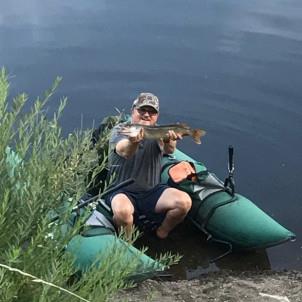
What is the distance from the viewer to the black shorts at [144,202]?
6438 millimetres

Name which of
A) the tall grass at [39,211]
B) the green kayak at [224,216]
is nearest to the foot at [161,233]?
the green kayak at [224,216]

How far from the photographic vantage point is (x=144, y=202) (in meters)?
6.48

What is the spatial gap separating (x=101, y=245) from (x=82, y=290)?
261cm

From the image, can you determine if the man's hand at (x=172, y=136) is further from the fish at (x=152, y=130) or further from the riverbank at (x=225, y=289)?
the riverbank at (x=225, y=289)

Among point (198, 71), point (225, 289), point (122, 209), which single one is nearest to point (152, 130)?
point (122, 209)

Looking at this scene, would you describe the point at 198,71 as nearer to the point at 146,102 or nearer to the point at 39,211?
the point at 146,102

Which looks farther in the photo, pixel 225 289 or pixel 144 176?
pixel 144 176

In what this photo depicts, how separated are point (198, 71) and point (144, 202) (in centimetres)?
552

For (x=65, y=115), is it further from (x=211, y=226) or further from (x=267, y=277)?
(x=267, y=277)

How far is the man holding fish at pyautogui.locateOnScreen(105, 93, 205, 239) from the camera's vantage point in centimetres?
618

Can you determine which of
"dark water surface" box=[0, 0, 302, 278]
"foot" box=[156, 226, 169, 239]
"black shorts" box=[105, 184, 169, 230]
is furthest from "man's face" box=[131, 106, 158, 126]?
"dark water surface" box=[0, 0, 302, 278]

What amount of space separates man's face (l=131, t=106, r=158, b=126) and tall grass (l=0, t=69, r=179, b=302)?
3030 millimetres

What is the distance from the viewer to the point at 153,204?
6504mm

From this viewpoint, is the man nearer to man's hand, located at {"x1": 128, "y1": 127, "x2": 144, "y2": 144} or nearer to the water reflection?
man's hand, located at {"x1": 128, "y1": 127, "x2": 144, "y2": 144}
